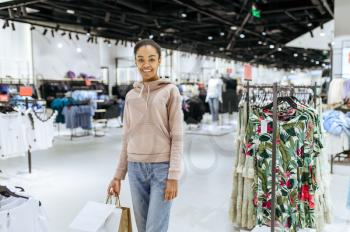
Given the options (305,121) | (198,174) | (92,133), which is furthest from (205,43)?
(305,121)

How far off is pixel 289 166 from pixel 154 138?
1.31m

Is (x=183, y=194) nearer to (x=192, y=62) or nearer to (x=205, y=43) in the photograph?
(x=205, y=43)

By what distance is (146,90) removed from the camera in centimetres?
198

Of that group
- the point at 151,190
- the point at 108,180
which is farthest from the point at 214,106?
the point at 151,190

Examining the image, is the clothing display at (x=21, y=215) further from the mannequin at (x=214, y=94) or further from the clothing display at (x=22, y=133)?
the mannequin at (x=214, y=94)

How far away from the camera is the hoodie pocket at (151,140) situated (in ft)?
6.35

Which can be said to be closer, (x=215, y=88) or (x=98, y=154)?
(x=98, y=154)

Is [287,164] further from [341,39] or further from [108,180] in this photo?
[341,39]

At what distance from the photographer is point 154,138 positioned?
194cm

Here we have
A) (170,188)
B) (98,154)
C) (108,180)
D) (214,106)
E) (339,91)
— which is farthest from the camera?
(214,106)

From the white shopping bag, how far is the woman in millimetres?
170

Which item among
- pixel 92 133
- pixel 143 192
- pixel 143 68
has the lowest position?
pixel 92 133

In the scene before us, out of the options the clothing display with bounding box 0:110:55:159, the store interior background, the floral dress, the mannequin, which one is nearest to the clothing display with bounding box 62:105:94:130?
the store interior background

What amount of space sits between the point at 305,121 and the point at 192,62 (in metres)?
19.8
